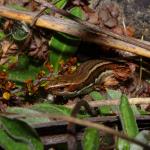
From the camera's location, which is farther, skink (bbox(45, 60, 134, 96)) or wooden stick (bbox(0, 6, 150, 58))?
skink (bbox(45, 60, 134, 96))

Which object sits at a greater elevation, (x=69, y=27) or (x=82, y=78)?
(x=69, y=27)

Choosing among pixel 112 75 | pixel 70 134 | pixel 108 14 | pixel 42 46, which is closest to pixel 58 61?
pixel 42 46

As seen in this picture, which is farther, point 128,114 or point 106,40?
point 106,40

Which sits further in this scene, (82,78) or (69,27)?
(82,78)

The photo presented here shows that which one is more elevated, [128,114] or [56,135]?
[128,114]

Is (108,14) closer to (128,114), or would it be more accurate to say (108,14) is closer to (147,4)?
(147,4)

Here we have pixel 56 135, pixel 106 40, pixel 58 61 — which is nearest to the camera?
pixel 56 135

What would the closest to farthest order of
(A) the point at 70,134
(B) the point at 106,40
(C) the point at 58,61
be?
(A) the point at 70,134 → (B) the point at 106,40 → (C) the point at 58,61

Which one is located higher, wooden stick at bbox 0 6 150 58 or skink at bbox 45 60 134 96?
wooden stick at bbox 0 6 150 58

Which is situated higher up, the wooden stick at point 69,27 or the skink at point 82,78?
the wooden stick at point 69,27

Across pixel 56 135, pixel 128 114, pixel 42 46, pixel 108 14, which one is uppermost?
pixel 108 14

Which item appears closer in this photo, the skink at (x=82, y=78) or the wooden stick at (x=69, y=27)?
the wooden stick at (x=69, y=27)
